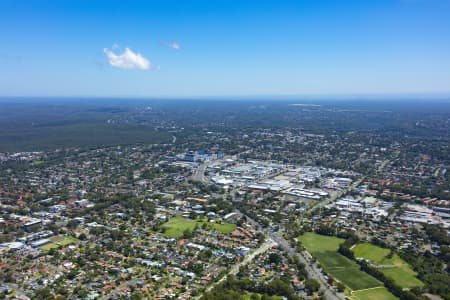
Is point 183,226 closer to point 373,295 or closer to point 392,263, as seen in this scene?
point 373,295

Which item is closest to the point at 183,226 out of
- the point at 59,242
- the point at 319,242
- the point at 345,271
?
the point at 59,242

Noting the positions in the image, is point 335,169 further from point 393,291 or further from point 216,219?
point 393,291

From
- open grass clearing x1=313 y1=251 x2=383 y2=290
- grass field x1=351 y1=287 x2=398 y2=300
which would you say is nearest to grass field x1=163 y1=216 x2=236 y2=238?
open grass clearing x1=313 y1=251 x2=383 y2=290

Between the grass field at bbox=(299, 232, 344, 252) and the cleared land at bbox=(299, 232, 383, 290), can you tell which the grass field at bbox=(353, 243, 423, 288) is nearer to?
the cleared land at bbox=(299, 232, 383, 290)

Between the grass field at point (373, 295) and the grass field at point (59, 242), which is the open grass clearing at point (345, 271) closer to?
the grass field at point (373, 295)

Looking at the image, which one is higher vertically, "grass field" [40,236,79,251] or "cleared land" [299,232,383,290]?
"grass field" [40,236,79,251]

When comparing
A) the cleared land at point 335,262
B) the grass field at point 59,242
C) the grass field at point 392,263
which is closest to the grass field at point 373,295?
the cleared land at point 335,262
